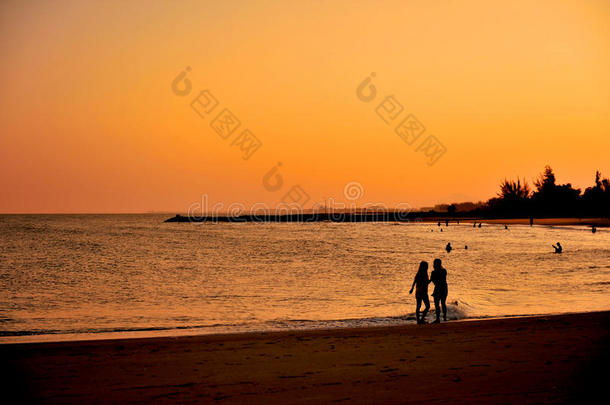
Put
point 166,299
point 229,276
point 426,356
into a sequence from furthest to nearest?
point 229,276, point 166,299, point 426,356

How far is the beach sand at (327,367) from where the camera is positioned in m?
7.96

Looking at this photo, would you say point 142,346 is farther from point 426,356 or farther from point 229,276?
point 229,276

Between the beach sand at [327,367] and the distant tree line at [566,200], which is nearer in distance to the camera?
the beach sand at [327,367]

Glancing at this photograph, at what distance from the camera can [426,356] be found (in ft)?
34.4

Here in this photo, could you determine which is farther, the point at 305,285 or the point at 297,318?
the point at 305,285

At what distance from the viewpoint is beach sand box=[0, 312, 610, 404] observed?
313 inches

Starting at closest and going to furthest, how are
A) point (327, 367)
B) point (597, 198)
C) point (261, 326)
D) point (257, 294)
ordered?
point (327, 367) < point (261, 326) < point (257, 294) < point (597, 198)

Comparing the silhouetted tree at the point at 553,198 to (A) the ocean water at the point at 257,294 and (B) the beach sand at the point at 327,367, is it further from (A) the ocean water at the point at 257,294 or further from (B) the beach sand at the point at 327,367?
(B) the beach sand at the point at 327,367

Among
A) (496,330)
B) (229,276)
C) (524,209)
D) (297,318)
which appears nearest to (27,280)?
(229,276)

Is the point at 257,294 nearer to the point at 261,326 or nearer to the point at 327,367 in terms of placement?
the point at 261,326

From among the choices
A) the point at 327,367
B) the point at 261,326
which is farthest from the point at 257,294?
the point at 327,367

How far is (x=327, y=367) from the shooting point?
31.8 ft

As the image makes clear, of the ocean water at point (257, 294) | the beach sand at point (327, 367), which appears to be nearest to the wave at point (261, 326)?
the ocean water at point (257, 294)

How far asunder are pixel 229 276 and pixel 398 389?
28.2 metres
